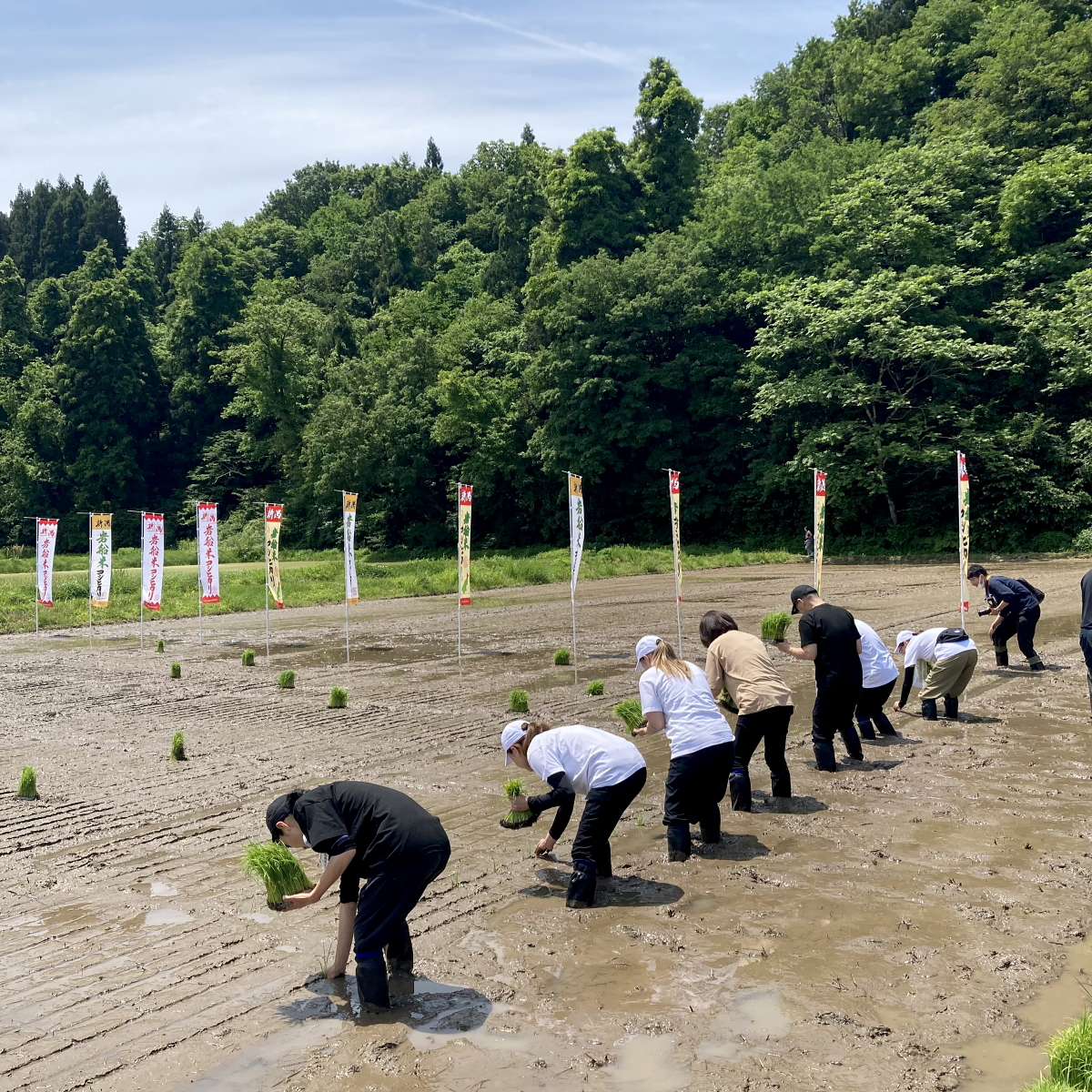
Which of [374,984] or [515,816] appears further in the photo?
[515,816]

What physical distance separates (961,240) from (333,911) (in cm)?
3858

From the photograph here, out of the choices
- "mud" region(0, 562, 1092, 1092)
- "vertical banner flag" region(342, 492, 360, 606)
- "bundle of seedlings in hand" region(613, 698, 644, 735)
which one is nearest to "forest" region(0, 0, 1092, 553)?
"vertical banner flag" region(342, 492, 360, 606)

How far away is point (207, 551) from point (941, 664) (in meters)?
16.0

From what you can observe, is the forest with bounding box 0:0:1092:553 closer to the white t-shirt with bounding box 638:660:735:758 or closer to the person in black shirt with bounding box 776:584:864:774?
the person in black shirt with bounding box 776:584:864:774

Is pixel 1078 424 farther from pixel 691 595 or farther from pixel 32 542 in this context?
pixel 32 542

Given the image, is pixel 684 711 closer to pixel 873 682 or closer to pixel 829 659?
pixel 829 659

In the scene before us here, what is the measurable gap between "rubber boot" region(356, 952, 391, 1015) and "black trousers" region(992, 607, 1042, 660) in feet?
34.3

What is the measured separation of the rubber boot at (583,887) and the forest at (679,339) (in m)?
32.9

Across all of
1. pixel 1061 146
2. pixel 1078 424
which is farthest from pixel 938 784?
pixel 1061 146

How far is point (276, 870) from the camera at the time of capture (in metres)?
5.71

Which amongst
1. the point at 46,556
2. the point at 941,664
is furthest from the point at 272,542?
the point at 941,664

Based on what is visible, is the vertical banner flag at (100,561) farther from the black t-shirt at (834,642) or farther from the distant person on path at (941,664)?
the black t-shirt at (834,642)

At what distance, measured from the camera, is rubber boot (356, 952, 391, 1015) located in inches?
188

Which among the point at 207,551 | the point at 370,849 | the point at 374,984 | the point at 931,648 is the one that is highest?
the point at 207,551
